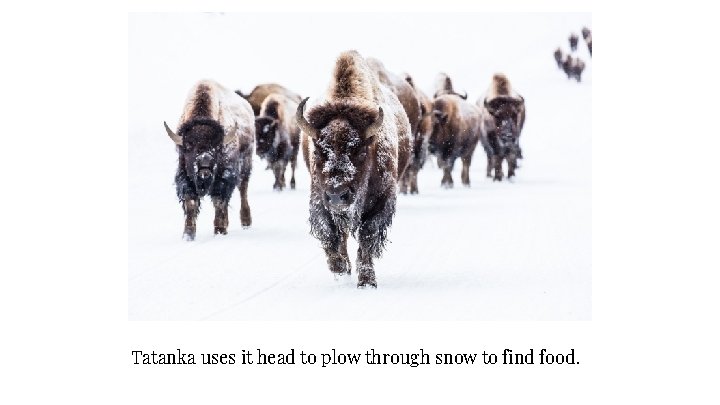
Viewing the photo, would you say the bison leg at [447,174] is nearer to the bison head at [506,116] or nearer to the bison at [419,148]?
the bison at [419,148]

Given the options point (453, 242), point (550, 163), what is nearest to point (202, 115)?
point (453, 242)

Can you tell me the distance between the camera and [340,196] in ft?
23.8

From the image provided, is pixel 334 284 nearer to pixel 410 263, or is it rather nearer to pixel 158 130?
pixel 410 263

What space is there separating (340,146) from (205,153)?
3.77 meters

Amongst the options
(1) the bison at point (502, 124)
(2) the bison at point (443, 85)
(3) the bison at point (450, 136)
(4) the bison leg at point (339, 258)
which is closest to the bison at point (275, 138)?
(3) the bison at point (450, 136)

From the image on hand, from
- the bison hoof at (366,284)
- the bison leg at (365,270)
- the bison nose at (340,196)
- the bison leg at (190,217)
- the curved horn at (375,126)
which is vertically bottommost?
the bison hoof at (366,284)

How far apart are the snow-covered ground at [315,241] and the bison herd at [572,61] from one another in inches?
200

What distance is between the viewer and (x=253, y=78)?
3338 centimetres

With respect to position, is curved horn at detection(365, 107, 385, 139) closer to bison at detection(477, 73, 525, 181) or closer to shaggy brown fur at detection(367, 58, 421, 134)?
shaggy brown fur at detection(367, 58, 421, 134)

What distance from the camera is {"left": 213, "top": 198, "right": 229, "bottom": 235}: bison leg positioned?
11422mm

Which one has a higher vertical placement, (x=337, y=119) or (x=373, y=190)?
(x=337, y=119)

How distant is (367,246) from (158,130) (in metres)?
17.2

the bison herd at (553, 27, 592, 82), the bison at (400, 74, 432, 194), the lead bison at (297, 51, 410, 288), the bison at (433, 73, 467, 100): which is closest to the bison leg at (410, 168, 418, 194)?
the bison at (400, 74, 432, 194)

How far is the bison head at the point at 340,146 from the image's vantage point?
23.9 ft
